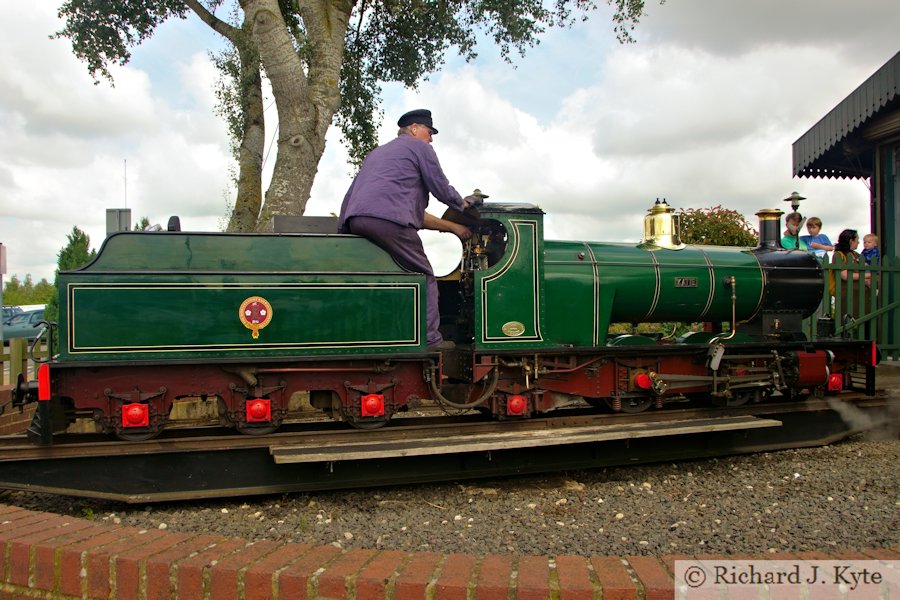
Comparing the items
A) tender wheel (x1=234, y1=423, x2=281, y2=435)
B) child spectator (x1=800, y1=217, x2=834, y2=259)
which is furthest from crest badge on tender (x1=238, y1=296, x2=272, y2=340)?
child spectator (x1=800, y1=217, x2=834, y2=259)

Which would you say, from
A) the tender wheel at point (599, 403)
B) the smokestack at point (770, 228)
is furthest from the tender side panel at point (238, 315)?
the smokestack at point (770, 228)

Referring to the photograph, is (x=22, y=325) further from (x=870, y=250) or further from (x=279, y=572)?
Result: (x=279, y=572)

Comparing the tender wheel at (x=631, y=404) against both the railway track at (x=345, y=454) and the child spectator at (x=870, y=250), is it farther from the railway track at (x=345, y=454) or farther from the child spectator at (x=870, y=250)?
the child spectator at (x=870, y=250)

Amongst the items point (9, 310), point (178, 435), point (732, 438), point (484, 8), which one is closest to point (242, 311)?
point (178, 435)

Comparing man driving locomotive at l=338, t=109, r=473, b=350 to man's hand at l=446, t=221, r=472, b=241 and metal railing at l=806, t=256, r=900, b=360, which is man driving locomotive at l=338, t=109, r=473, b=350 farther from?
metal railing at l=806, t=256, r=900, b=360

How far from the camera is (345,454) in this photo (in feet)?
14.0

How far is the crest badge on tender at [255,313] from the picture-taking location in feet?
15.1

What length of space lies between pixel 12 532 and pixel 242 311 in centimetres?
203

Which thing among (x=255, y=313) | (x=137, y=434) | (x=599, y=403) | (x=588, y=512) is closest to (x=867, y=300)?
(x=599, y=403)

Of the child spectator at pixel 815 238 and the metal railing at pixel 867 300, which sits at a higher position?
the child spectator at pixel 815 238

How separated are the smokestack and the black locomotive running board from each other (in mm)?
2573

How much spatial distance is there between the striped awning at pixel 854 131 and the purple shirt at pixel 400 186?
8.35 metres

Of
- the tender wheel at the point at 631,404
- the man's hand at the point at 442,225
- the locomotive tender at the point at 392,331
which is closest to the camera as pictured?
the locomotive tender at the point at 392,331

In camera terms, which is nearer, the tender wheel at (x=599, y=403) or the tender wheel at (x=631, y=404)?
the tender wheel at (x=631, y=404)
